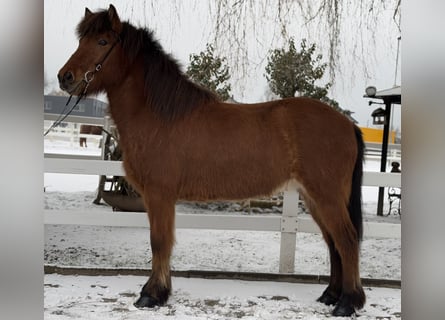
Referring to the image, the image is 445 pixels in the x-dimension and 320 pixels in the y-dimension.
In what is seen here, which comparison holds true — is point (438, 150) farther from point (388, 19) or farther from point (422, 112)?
point (388, 19)

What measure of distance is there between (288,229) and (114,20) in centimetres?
236

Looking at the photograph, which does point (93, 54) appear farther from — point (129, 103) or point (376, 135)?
point (376, 135)

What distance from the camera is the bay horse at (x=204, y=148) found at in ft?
8.56

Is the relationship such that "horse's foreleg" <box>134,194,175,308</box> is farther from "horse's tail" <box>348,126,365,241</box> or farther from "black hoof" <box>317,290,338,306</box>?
"horse's tail" <box>348,126,365,241</box>

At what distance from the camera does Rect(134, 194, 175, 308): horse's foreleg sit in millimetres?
2619

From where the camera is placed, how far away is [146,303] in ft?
8.57

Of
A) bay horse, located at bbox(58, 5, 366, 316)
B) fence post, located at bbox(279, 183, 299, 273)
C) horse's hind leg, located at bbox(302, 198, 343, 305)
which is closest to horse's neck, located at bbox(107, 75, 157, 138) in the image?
bay horse, located at bbox(58, 5, 366, 316)

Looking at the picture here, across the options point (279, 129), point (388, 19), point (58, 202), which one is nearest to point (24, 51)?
point (279, 129)

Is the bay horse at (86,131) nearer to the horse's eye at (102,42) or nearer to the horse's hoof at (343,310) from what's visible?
the horse's eye at (102,42)

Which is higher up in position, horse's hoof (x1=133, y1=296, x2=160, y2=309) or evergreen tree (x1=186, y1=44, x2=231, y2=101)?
evergreen tree (x1=186, y1=44, x2=231, y2=101)

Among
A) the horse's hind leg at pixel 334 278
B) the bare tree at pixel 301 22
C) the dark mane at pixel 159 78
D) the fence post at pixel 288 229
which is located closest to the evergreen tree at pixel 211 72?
the bare tree at pixel 301 22

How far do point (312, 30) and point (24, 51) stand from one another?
10.3 feet

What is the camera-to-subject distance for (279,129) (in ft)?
8.81

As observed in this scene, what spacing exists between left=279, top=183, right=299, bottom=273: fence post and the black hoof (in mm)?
690
